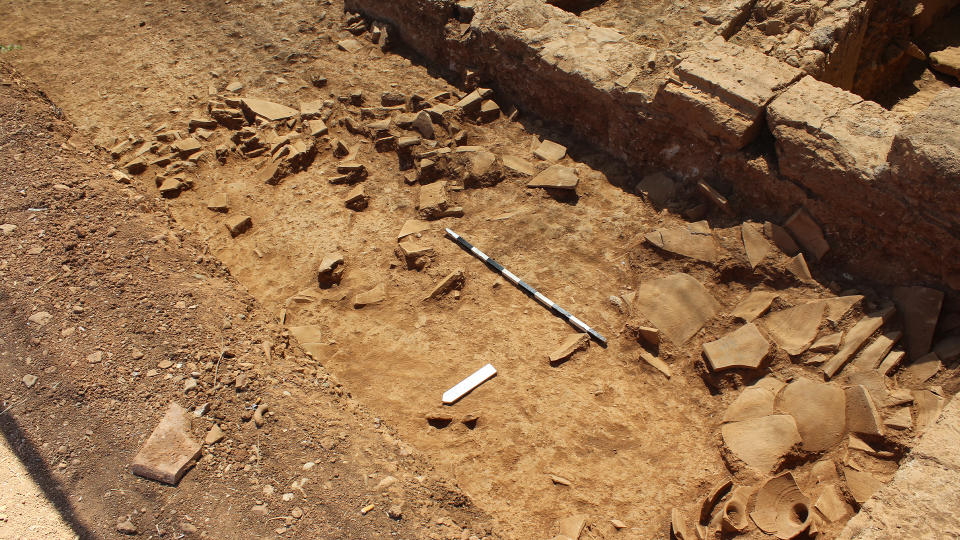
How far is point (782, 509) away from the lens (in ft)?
9.46

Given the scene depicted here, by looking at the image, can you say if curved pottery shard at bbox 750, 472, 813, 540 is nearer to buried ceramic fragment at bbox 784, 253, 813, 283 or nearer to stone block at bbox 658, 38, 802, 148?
buried ceramic fragment at bbox 784, 253, 813, 283

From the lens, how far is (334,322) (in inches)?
159

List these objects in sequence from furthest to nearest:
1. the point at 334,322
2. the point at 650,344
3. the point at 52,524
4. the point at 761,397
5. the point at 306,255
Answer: the point at 306,255, the point at 334,322, the point at 650,344, the point at 761,397, the point at 52,524

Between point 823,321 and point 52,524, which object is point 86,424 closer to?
point 52,524

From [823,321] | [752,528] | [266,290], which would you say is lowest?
[266,290]

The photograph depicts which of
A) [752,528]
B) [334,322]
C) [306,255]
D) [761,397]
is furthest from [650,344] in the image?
[306,255]

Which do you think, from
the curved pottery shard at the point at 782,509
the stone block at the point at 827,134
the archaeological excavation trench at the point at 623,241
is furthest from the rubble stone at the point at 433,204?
the curved pottery shard at the point at 782,509

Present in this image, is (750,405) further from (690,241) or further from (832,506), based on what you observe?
(690,241)

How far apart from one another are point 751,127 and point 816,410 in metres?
Result: 1.62

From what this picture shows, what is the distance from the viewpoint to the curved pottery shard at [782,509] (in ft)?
9.19

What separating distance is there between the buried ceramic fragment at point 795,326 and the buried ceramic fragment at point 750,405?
0.95 feet

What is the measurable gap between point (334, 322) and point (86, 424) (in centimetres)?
143

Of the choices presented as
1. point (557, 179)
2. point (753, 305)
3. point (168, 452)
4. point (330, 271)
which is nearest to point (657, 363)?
point (753, 305)

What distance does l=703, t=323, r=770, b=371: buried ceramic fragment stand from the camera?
3461mm
